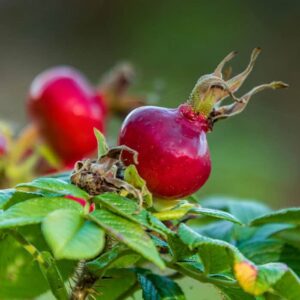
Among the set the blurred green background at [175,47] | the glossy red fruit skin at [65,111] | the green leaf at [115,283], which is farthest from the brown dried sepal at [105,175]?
the blurred green background at [175,47]

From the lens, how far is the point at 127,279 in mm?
951

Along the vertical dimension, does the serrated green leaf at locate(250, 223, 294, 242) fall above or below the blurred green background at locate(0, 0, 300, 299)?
above

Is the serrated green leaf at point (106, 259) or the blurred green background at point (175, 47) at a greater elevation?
the serrated green leaf at point (106, 259)

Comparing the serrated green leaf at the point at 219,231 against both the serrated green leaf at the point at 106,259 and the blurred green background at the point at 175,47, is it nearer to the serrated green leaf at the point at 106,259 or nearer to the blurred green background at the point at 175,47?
the serrated green leaf at the point at 106,259

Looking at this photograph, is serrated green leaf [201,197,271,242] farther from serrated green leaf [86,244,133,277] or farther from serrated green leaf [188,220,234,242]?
serrated green leaf [86,244,133,277]

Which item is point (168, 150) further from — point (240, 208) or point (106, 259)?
point (240, 208)

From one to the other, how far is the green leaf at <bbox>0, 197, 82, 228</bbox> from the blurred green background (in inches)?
200

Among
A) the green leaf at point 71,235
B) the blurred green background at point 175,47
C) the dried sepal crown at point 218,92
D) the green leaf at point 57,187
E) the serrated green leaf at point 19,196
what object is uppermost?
the dried sepal crown at point 218,92

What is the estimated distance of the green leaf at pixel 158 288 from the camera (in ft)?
2.90

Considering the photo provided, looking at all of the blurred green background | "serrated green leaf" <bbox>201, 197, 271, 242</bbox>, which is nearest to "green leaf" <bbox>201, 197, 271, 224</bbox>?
"serrated green leaf" <bbox>201, 197, 271, 242</bbox>

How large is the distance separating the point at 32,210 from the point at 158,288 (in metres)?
0.22

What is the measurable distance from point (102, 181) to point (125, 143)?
6 centimetres

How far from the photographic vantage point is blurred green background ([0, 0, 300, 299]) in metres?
6.59

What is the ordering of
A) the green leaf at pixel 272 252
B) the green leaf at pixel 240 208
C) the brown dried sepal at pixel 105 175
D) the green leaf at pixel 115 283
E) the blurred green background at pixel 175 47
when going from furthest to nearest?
the blurred green background at pixel 175 47 < the green leaf at pixel 240 208 < the green leaf at pixel 272 252 < the green leaf at pixel 115 283 < the brown dried sepal at pixel 105 175
